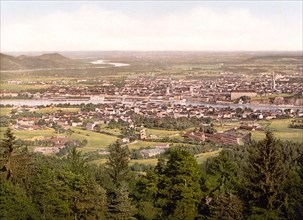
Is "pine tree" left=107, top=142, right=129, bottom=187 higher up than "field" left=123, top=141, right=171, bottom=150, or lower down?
higher up

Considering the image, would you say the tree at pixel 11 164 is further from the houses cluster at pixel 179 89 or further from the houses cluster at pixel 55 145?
the houses cluster at pixel 179 89

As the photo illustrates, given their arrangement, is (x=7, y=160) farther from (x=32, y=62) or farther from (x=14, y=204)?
(x=32, y=62)

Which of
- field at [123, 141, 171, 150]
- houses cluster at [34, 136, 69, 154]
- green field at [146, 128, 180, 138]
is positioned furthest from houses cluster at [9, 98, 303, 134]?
field at [123, 141, 171, 150]

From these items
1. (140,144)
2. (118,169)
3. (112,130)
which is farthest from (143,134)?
(118,169)

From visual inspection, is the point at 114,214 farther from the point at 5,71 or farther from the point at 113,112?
the point at 5,71

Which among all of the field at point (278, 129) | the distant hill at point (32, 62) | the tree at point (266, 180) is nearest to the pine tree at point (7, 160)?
the tree at point (266, 180)

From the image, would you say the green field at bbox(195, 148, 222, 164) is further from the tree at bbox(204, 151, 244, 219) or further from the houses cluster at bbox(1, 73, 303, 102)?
the houses cluster at bbox(1, 73, 303, 102)

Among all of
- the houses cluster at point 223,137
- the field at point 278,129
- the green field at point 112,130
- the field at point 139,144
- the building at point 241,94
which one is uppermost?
the building at point 241,94
